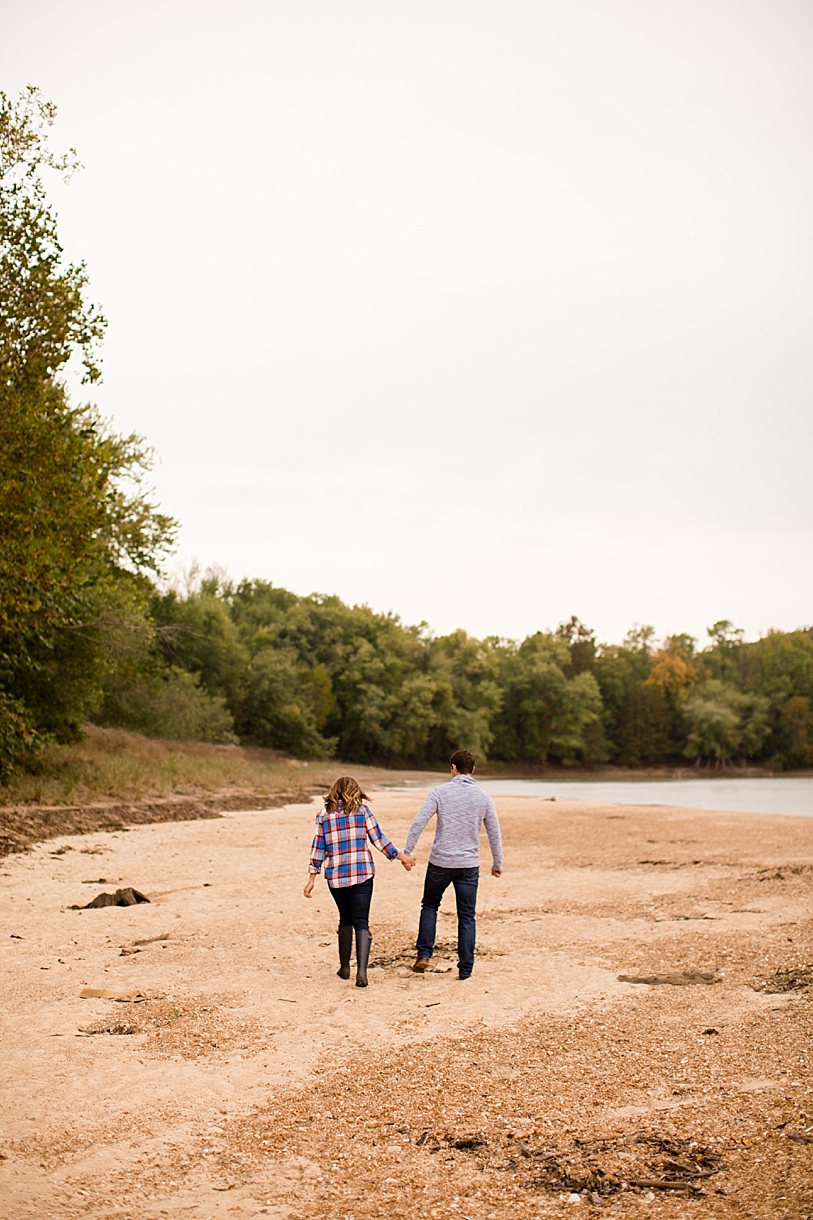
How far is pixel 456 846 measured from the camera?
8672 mm

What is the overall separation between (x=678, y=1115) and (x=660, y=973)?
3377 mm

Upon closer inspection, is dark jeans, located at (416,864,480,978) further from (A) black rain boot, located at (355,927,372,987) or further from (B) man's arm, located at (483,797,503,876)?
(A) black rain boot, located at (355,927,372,987)

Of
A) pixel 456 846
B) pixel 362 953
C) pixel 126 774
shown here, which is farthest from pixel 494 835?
pixel 126 774

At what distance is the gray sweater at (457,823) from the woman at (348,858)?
13.9 inches

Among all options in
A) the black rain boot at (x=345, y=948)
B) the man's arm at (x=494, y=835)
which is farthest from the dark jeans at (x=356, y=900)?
the man's arm at (x=494, y=835)

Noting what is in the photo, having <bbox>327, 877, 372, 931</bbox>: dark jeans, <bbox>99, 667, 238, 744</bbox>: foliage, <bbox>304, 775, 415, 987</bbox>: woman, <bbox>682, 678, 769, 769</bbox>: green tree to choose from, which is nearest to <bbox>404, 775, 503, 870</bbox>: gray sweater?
<bbox>304, 775, 415, 987</bbox>: woman

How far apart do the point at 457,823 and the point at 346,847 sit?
1.04 m

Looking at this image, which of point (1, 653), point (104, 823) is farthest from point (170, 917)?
point (1, 653)

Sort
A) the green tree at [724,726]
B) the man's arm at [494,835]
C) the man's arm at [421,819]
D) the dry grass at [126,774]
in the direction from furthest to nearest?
the green tree at [724,726] < the dry grass at [126,774] < the man's arm at [494,835] < the man's arm at [421,819]

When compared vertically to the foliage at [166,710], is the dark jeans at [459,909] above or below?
below

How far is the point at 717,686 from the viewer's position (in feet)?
316

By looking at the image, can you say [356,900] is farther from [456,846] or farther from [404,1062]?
[404,1062]

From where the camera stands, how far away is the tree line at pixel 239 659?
1742 centimetres

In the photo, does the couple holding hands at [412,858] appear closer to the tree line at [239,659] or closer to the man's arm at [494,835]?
the man's arm at [494,835]
